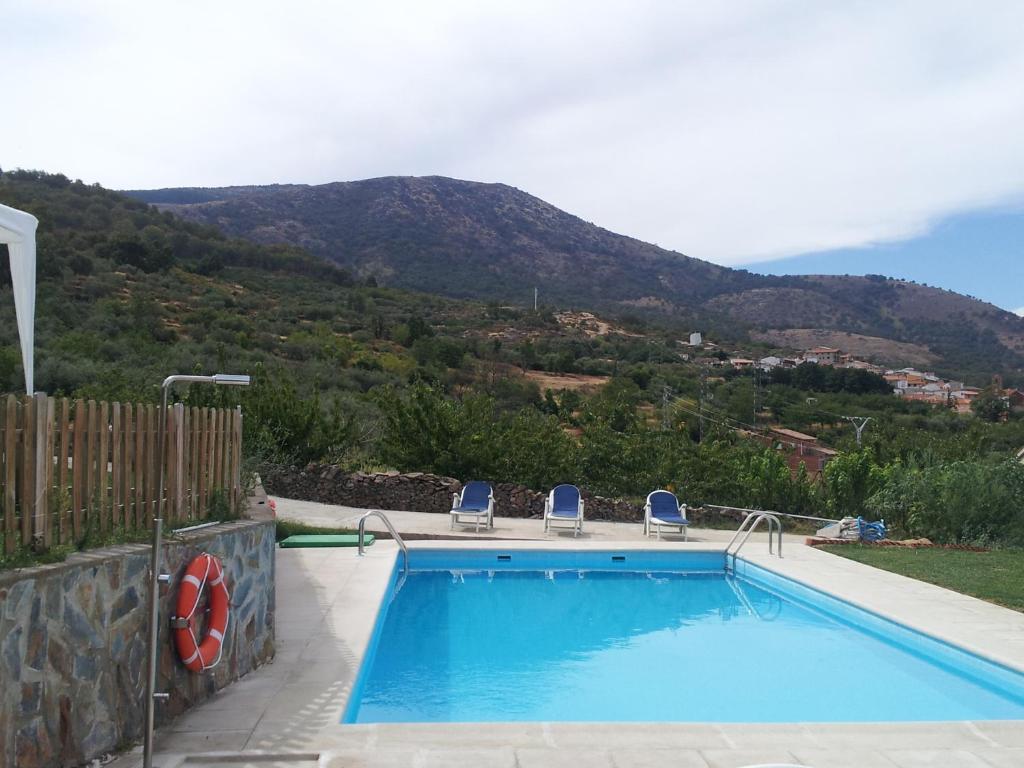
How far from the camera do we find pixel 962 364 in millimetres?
58562

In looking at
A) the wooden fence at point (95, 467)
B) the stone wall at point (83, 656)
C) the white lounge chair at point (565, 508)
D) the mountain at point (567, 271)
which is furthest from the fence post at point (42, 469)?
the mountain at point (567, 271)

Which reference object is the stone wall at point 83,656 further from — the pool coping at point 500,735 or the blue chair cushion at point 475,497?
the blue chair cushion at point 475,497

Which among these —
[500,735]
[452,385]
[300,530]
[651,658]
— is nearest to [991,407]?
[452,385]

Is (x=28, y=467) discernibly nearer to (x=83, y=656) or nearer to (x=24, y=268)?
(x=83, y=656)

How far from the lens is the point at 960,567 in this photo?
30.3 ft

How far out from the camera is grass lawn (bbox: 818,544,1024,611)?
26.0ft

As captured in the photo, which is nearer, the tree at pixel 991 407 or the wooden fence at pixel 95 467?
the wooden fence at pixel 95 467

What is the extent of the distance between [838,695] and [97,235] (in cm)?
3666

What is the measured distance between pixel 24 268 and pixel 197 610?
2.62 meters

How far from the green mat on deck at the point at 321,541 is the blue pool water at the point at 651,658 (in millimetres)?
732

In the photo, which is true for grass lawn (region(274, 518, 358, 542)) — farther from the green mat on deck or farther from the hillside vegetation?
the hillside vegetation

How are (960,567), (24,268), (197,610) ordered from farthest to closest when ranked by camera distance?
(960,567) → (24,268) → (197,610)

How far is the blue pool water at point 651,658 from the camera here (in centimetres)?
573

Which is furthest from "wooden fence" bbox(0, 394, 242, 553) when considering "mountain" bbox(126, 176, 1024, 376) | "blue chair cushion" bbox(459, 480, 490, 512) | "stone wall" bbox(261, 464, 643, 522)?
"mountain" bbox(126, 176, 1024, 376)
